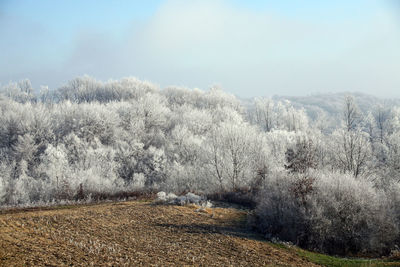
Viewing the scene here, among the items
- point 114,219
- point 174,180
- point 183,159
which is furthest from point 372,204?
point 183,159

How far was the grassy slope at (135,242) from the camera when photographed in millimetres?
11289

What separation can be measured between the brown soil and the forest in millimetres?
3299

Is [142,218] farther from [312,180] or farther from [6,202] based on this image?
[6,202]

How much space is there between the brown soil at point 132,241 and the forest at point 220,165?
3.30 m

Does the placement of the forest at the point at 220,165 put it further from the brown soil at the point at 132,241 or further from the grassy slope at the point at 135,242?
the brown soil at the point at 132,241

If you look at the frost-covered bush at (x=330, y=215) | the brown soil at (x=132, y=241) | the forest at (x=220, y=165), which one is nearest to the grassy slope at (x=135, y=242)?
the brown soil at (x=132, y=241)

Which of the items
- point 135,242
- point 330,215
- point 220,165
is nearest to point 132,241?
point 135,242

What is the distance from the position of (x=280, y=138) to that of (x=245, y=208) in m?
25.5

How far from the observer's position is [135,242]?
45.9 feet

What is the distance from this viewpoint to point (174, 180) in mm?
40062

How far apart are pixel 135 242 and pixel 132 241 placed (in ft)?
0.60

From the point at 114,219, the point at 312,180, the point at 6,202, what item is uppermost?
the point at 312,180

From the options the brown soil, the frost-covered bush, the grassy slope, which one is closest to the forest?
the frost-covered bush

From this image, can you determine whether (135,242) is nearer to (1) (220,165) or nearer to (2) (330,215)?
(2) (330,215)
